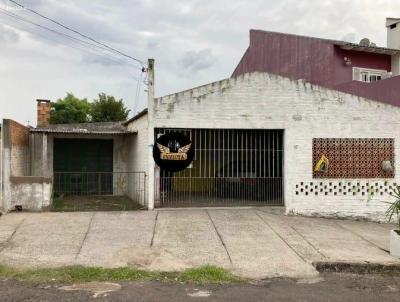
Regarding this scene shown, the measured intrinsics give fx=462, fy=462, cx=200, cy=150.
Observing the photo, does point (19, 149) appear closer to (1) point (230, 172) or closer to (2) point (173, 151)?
(2) point (173, 151)

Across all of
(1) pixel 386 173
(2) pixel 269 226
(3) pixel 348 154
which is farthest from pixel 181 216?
(1) pixel 386 173

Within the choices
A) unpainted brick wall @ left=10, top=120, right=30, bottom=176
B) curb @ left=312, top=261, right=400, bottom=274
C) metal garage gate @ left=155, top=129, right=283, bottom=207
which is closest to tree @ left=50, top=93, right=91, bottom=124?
unpainted brick wall @ left=10, top=120, right=30, bottom=176

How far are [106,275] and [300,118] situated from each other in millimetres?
7163

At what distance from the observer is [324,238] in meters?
9.83

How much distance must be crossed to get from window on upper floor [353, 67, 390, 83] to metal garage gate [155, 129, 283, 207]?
8.92 m

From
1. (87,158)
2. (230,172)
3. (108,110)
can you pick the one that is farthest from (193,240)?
(108,110)

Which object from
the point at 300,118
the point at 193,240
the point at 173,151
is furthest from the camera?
the point at 300,118

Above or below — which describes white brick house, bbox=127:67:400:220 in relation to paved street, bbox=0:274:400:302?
above

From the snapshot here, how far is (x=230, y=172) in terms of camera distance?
1242 cm

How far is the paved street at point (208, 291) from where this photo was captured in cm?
612

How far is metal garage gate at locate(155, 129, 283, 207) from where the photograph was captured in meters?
12.4

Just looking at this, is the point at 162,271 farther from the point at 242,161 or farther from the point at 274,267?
the point at 242,161

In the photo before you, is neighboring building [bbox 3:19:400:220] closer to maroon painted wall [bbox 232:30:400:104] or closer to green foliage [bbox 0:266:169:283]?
green foliage [bbox 0:266:169:283]

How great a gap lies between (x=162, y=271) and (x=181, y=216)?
3.93m
